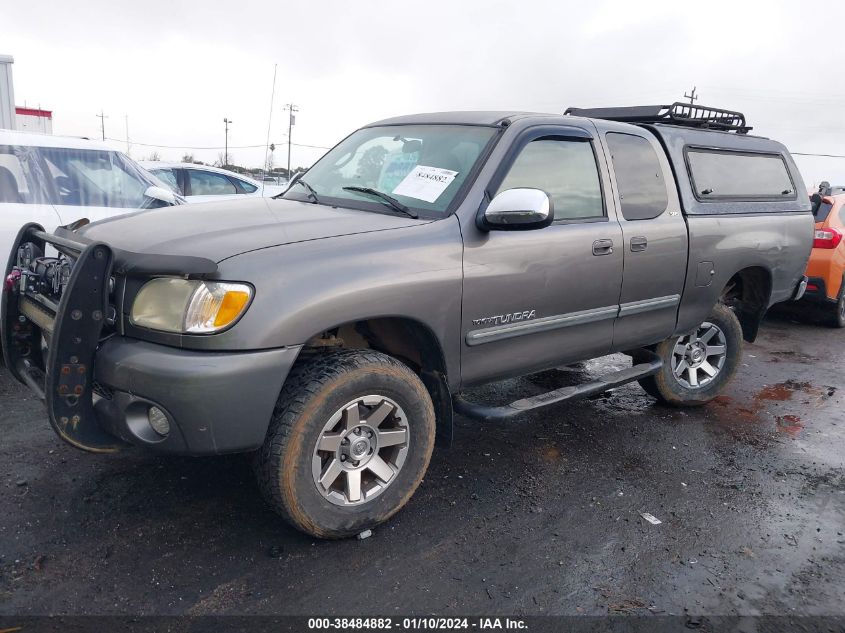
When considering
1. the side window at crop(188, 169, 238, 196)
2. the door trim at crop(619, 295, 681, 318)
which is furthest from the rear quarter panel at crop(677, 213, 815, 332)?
the side window at crop(188, 169, 238, 196)

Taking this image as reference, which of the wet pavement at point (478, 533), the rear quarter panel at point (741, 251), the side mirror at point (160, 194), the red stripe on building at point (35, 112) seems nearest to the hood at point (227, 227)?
the wet pavement at point (478, 533)

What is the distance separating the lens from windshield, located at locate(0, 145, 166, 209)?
5367mm

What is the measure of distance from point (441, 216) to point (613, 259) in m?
1.18

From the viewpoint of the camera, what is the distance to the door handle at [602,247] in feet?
12.0

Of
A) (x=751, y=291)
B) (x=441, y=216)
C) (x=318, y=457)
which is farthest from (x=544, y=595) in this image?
(x=751, y=291)

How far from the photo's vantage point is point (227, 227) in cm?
294

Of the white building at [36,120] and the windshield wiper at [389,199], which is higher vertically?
the white building at [36,120]

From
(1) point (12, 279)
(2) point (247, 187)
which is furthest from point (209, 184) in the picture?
(1) point (12, 279)

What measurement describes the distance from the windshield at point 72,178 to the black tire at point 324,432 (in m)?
3.89

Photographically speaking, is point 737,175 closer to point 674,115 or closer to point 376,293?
point 674,115

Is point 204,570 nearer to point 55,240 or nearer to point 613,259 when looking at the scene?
point 55,240

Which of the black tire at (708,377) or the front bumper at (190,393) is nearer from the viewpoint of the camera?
the front bumper at (190,393)

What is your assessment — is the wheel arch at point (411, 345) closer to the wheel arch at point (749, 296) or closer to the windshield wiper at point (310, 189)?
the windshield wiper at point (310, 189)

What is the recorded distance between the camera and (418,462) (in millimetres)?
3104
